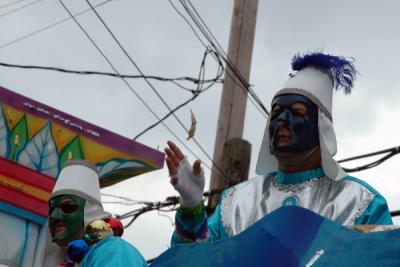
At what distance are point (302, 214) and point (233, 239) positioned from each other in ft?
0.96

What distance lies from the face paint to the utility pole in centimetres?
399

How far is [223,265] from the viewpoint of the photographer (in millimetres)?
3605

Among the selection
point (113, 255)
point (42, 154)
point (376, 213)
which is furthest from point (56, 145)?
point (376, 213)

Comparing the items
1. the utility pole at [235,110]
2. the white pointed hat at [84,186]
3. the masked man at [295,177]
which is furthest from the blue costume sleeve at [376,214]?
the utility pole at [235,110]

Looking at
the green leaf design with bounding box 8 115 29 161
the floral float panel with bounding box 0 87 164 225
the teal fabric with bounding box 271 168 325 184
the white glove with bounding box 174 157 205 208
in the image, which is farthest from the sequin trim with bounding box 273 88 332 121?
the green leaf design with bounding box 8 115 29 161

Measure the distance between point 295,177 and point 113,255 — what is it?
108 cm

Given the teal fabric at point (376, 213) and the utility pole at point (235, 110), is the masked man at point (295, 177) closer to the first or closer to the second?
the teal fabric at point (376, 213)

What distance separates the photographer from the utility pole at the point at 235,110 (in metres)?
8.62

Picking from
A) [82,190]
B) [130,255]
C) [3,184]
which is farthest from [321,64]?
[3,184]

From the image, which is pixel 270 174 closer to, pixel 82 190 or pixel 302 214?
pixel 302 214

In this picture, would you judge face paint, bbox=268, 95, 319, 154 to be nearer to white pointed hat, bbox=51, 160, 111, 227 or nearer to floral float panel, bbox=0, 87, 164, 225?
white pointed hat, bbox=51, 160, 111, 227

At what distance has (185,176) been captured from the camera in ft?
14.1

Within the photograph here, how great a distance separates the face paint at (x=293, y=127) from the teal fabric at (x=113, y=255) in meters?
0.99

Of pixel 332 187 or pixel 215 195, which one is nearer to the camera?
pixel 332 187
